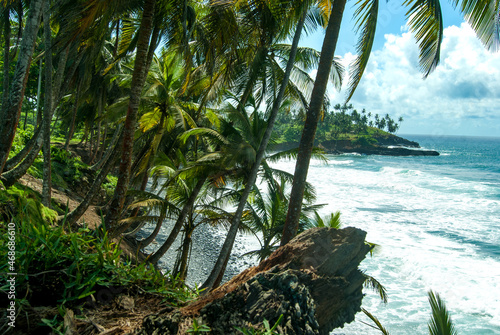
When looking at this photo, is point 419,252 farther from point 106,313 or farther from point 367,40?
point 106,313

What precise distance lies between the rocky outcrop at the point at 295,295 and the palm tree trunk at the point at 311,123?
3.07m

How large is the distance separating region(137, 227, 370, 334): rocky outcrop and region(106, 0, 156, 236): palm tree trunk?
5.10 m

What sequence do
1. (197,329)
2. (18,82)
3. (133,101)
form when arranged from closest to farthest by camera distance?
(197,329), (18,82), (133,101)

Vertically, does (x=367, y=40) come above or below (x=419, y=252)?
above

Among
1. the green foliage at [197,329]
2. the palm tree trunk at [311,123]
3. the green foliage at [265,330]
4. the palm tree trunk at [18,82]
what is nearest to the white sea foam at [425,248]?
the green foliage at [265,330]

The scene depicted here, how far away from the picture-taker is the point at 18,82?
5.97 metres

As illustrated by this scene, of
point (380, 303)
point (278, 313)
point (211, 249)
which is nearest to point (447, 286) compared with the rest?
point (380, 303)

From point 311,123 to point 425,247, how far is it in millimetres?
15130

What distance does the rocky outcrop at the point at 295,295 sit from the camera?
2.40 meters

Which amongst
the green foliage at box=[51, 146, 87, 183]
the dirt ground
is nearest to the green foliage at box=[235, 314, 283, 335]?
the dirt ground

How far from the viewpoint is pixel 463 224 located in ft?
76.7

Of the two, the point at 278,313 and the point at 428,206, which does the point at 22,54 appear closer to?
the point at 278,313

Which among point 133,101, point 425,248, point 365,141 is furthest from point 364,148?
point 133,101

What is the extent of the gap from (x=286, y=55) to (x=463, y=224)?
18801mm
